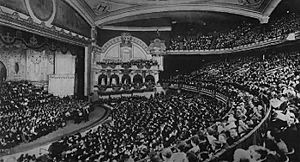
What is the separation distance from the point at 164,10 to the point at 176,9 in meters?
0.12

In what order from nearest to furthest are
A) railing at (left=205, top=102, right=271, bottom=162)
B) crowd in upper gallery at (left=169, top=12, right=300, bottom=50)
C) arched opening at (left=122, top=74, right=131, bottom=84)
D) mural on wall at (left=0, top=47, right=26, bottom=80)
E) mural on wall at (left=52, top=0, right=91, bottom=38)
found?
railing at (left=205, top=102, right=271, bottom=162)
crowd in upper gallery at (left=169, top=12, right=300, bottom=50)
arched opening at (left=122, top=74, right=131, bottom=84)
mural on wall at (left=52, top=0, right=91, bottom=38)
mural on wall at (left=0, top=47, right=26, bottom=80)

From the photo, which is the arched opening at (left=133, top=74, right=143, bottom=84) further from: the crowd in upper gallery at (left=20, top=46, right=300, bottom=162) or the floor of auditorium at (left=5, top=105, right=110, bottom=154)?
the floor of auditorium at (left=5, top=105, right=110, bottom=154)

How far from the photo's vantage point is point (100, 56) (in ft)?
8.39

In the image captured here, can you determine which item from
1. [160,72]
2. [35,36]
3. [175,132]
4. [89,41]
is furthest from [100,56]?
[175,132]

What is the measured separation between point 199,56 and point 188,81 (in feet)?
0.98

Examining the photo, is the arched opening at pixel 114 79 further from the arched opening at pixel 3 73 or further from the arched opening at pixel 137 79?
the arched opening at pixel 3 73

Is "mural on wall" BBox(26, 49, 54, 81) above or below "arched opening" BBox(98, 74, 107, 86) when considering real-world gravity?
above

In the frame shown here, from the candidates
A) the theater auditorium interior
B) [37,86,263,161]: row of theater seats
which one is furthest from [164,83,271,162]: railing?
the theater auditorium interior

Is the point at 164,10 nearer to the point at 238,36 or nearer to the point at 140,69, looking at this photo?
the point at 140,69

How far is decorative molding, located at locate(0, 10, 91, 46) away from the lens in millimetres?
2623

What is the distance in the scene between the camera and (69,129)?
2361 millimetres

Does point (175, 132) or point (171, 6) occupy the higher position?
point (171, 6)

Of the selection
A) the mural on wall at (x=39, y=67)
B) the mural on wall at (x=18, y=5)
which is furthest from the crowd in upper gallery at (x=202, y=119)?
the mural on wall at (x=18, y=5)

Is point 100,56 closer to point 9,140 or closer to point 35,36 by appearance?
point 35,36
